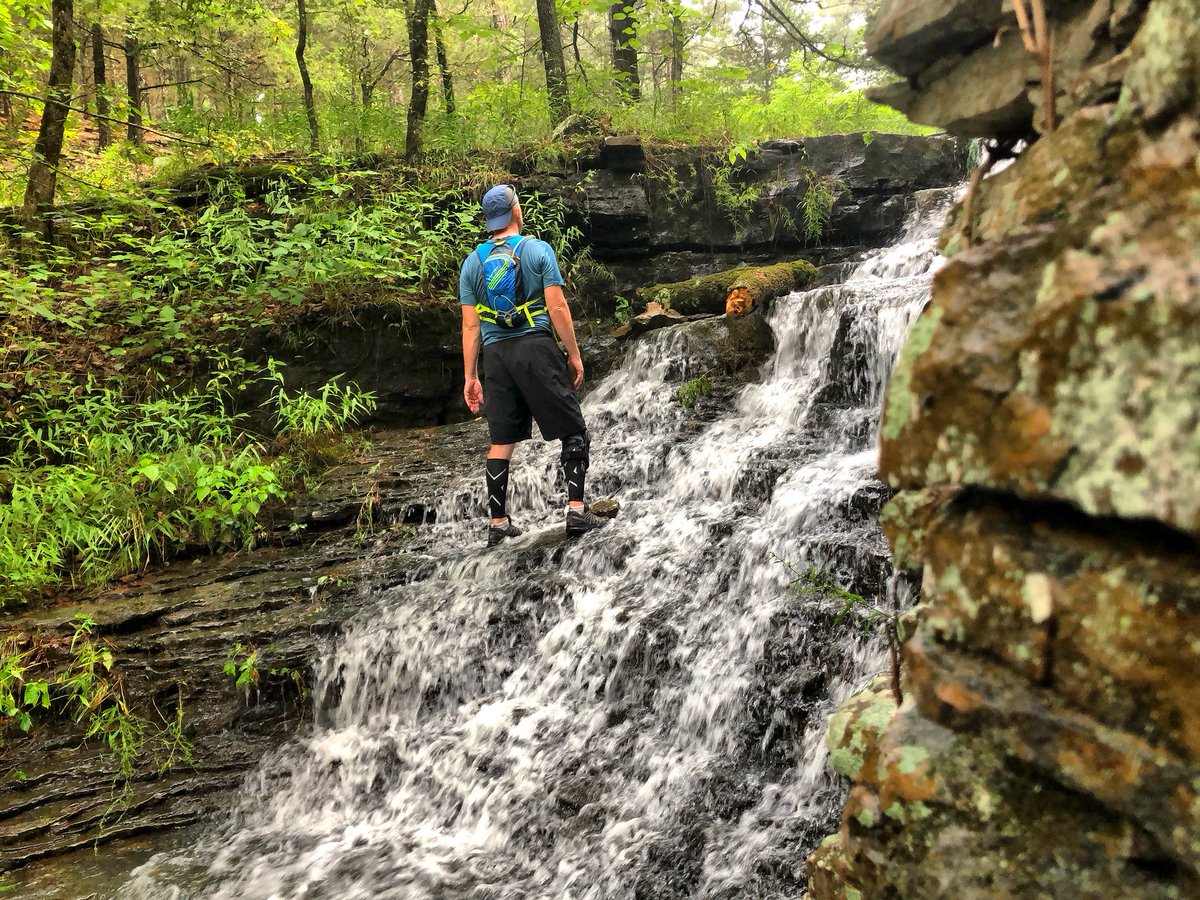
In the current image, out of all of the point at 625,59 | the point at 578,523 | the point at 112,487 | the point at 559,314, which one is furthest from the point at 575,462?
the point at 625,59

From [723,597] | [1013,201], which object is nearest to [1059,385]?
[1013,201]

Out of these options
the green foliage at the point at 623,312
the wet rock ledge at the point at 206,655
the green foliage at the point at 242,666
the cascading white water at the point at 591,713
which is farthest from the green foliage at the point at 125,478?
the green foliage at the point at 623,312

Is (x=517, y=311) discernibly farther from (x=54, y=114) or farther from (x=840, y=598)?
(x=54, y=114)

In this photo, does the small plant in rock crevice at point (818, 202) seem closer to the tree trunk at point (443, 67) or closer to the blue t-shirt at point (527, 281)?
the tree trunk at point (443, 67)

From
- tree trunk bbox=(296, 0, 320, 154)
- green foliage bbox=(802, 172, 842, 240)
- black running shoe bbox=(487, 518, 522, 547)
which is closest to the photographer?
black running shoe bbox=(487, 518, 522, 547)

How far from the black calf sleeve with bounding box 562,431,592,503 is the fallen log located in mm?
4273

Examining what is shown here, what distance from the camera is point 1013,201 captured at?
5.66 feet

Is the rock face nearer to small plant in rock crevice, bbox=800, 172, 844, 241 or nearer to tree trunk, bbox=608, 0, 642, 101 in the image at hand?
small plant in rock crevice, bbox=800, 172, 844, 241

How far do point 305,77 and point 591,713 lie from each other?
10.9 m

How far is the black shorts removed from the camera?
5.35 metres

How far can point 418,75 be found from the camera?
10461 mm

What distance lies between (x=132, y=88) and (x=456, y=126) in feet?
27.3

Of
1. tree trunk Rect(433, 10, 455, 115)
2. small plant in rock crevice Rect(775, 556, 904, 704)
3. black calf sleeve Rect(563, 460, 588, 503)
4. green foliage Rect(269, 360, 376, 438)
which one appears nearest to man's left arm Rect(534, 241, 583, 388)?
black calf sleeve Rect(563, 460, 588, 503)

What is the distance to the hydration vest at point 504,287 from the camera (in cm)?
521
